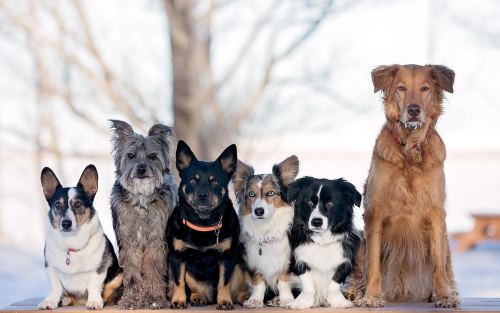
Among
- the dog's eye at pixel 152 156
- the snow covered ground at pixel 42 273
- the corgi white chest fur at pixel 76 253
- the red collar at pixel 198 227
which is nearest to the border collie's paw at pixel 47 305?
the corgi white chest fur at pixel 76 253

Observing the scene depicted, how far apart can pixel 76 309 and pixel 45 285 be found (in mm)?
6156

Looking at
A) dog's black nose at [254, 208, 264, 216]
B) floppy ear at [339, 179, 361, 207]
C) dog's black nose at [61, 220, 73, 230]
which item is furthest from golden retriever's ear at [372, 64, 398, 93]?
dog's black nose at [61, 220, 73, 230]

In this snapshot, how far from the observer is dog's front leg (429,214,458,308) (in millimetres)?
4426

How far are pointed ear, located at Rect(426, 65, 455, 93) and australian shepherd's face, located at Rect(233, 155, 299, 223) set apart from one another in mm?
999

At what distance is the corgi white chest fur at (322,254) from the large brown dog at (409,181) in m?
0.29

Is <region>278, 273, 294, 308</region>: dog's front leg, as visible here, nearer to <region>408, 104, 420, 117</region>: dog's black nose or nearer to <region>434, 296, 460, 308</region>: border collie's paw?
<region>434, 296, 460, 308</region>: border collie's paw

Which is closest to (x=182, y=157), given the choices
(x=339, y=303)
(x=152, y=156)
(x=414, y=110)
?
(x=152, y=156)

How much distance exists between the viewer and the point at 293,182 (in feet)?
14.6

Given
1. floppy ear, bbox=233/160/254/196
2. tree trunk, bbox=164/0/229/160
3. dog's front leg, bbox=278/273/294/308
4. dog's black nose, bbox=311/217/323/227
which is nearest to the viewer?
dog's black nose, bbox=311/217/323/227

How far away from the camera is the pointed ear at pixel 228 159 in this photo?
4438 mm

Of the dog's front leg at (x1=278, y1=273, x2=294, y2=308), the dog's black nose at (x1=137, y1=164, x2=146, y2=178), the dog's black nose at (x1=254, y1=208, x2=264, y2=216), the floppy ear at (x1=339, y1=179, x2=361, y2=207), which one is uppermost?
the dog's black nose at (x1=137, y1=164, x2=146, y2=178)

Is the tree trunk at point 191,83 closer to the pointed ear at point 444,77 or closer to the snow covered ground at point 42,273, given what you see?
the snow covered ground at point 42,273

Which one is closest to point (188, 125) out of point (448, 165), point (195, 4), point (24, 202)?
point (195, 4)

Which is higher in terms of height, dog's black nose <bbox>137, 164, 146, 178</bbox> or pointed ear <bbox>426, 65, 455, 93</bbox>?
pointed ear <bbox>426, 65, 455, 93</bbox>
